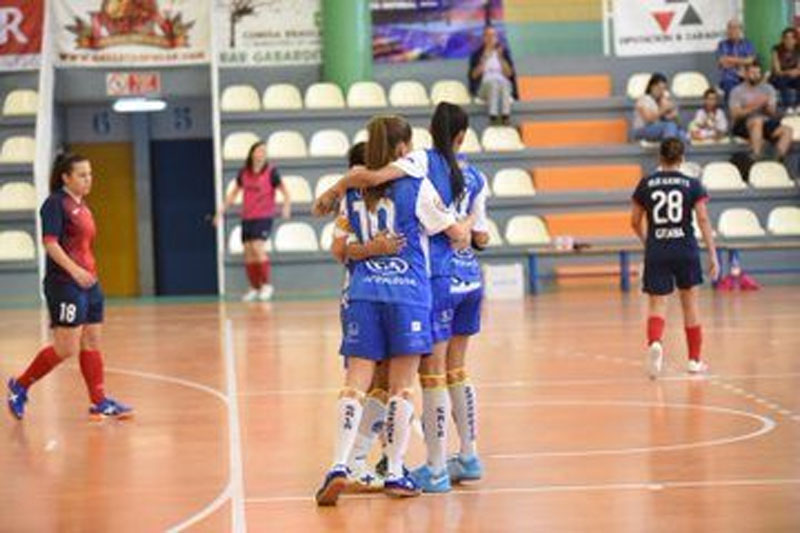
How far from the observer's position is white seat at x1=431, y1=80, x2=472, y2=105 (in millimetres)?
24422

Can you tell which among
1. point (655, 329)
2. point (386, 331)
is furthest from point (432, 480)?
point (655, 329)

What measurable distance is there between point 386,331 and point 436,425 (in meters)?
0.56

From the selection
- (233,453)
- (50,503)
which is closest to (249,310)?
(233,453)

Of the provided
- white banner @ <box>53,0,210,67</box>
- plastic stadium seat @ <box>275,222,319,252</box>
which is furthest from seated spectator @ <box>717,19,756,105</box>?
white banner @ <box>53,0,210,67</box>

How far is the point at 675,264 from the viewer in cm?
1158

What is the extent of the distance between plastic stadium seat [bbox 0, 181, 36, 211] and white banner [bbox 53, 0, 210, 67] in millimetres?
2541

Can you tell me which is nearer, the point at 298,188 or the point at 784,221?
the point at 784,221

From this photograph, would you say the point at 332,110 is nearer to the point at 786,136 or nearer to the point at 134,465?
the point at 786,136

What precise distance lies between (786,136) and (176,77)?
9.88 meters

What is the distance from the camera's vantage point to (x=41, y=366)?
10016 millimetres

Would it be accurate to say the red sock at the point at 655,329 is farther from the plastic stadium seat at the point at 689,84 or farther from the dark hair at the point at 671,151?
the plastic stadium seat at the point at 689,84

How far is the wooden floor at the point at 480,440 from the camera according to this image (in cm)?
656

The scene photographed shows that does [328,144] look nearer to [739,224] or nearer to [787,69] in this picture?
[739,224]

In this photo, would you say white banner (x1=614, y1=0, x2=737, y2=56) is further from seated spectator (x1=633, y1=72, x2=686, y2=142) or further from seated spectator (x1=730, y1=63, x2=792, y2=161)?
seated spectator (x1=633, y1=72, x2=686, y2=142)
